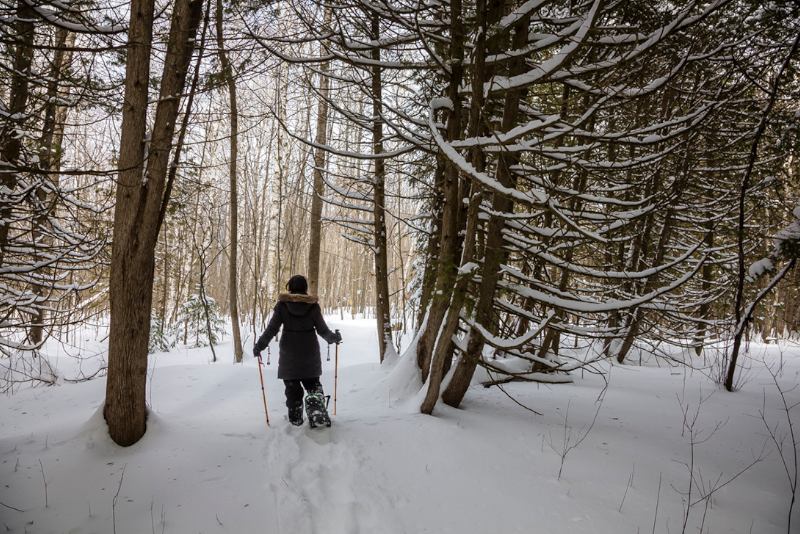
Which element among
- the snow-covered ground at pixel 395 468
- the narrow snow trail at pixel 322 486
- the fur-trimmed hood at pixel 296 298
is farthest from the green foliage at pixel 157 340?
the narrow snow trail at pixel 322 486

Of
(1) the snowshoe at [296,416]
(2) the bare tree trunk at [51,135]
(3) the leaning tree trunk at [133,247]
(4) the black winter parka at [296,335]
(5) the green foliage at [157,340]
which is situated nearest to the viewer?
(3) the leaning tree trunk at [133,247]

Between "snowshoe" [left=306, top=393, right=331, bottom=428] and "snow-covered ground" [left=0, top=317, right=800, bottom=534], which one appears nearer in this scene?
"snow-covered ground" [left=0, top=317, right=800, bottom=534]

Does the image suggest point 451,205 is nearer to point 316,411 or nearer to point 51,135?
point 316,411

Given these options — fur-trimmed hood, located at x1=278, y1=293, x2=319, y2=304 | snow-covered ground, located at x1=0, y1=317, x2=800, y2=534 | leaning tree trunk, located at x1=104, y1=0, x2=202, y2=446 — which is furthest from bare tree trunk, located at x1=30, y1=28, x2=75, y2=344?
fur-trimmed hood, located at x1=278, y1=293, x2=319, y2=304

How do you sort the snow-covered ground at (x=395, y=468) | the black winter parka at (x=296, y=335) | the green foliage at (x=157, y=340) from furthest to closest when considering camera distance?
1. the green foliage at (x=157, y=340)
2. the black winter parka at (x=296, y=335)
3. the snow-covered ground at (x=395, y=468)

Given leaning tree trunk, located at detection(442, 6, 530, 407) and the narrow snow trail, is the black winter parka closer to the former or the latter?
the narrow snow trail

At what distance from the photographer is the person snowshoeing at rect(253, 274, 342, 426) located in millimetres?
4379

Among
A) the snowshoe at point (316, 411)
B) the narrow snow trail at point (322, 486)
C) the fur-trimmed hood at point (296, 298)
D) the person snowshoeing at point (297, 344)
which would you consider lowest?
the narrow snow trail at point (322, 486)

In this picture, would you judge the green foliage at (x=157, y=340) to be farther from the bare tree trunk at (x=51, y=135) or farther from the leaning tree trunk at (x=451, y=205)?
the leaning tree trunk at (x=451, y=205)

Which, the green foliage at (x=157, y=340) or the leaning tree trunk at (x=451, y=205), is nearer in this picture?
the leaning tree trunk at (x=451, y=205)

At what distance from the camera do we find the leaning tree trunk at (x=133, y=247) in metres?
3.23

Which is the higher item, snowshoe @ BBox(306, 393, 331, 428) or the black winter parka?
the black winter parka

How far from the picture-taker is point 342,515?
2756mm

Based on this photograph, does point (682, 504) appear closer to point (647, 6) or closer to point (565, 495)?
point (565, 495)
